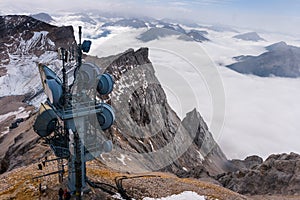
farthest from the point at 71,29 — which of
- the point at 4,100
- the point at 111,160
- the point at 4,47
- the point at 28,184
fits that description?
the point at 28,184

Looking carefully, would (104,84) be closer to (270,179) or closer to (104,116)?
(104,116)

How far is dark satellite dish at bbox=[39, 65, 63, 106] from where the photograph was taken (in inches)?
698

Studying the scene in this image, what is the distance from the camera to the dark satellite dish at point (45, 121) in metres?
18.8

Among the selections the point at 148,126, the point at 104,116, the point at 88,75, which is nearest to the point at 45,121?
the point at 104,116

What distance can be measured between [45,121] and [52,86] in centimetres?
254

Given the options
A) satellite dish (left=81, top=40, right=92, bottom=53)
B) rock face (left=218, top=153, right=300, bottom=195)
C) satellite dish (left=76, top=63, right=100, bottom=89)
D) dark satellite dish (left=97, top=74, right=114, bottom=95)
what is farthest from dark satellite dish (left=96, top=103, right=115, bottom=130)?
rock face (left=218, top=153, right=300, bottom=195)

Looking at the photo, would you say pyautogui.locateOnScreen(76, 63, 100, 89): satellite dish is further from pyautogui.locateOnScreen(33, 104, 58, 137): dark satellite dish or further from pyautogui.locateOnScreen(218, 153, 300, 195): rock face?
pyautogui.locateOnScreen(218, 153, 300, 195): rock face

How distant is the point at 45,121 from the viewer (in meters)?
19.0

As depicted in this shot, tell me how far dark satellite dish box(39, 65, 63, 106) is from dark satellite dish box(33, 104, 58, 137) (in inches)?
29.6

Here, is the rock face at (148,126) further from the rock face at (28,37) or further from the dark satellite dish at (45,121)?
the rock face at (28,37)

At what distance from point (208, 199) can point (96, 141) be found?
370 inches

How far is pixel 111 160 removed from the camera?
1437 inches

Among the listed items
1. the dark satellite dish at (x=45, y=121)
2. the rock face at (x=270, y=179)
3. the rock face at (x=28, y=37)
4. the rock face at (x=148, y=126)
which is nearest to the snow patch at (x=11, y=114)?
the rock face at (x=148, y=126)

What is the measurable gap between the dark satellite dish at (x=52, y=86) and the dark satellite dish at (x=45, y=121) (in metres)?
0.75
